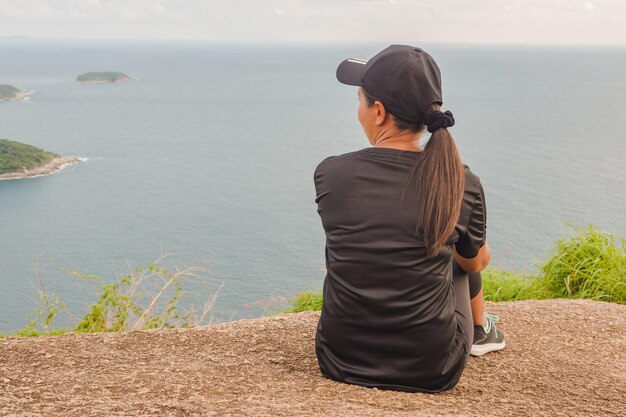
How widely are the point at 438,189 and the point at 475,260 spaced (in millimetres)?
532

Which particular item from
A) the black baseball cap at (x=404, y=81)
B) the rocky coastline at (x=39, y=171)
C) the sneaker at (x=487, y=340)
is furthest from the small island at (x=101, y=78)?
the black baseball cap at (x=404, y=81)

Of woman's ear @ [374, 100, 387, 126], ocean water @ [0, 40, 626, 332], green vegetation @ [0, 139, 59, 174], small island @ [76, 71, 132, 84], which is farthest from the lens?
small island @ [76, 71, 132, 84]

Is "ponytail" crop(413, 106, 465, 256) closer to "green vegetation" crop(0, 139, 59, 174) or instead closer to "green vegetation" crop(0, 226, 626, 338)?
"green vegetation" crop(0, 226, 626, 338)

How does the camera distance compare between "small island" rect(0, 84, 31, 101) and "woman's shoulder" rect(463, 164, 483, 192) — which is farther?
"small island" rect(0, 84, 31, 101)

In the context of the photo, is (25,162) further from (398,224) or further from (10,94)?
(398,224)

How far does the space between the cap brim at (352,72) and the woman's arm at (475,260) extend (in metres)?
0.80

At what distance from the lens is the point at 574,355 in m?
3.83

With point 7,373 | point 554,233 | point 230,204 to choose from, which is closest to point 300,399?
point 7,373

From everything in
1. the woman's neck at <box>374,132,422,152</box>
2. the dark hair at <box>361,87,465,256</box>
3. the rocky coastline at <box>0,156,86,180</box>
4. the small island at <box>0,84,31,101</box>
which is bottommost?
the rocky coastline at <box>0,156,86,180</box>

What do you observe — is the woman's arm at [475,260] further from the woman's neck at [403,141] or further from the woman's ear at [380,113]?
the woman's ear at [380,113]

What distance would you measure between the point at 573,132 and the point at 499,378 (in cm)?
7167

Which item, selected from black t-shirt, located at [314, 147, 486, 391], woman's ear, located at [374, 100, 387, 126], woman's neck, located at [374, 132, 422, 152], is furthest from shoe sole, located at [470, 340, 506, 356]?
woman's ear, located at [374, 100, 387, 126]

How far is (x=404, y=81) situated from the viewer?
2.48m

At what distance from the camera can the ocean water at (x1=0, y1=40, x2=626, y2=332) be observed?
37250 mm
